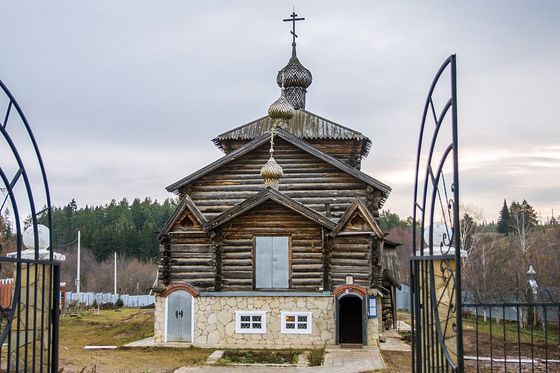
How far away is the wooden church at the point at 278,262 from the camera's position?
18.5 meters

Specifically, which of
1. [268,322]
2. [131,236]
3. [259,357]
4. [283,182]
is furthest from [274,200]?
[131,236]

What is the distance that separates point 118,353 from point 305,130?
9989 mm

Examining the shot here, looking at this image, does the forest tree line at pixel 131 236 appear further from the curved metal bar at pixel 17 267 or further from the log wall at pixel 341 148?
the curved metal bar at pixel 17 267

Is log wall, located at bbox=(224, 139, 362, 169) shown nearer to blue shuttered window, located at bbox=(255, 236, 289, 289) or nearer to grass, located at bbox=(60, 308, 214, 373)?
blue shuttered window, located at bbox=(255, 236, 289, 289)

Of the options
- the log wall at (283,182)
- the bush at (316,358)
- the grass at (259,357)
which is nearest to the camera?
the bush at (316,358)

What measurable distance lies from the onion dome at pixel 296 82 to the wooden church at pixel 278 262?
536cm

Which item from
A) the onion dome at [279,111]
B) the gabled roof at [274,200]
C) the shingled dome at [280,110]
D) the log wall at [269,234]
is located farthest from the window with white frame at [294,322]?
the shingled dome at [280,110]

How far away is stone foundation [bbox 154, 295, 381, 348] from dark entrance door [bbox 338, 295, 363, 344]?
739mm

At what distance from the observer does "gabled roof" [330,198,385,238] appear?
18.7 m

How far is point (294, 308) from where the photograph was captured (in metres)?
18.5

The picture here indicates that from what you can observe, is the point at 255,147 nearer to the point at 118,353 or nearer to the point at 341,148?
the point at 341,148

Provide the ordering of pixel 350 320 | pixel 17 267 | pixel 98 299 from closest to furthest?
1. pixel 17 267
2. pixel 350 320
3. pixel 98 299

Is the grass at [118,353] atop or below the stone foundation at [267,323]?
below

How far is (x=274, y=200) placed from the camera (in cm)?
1866
